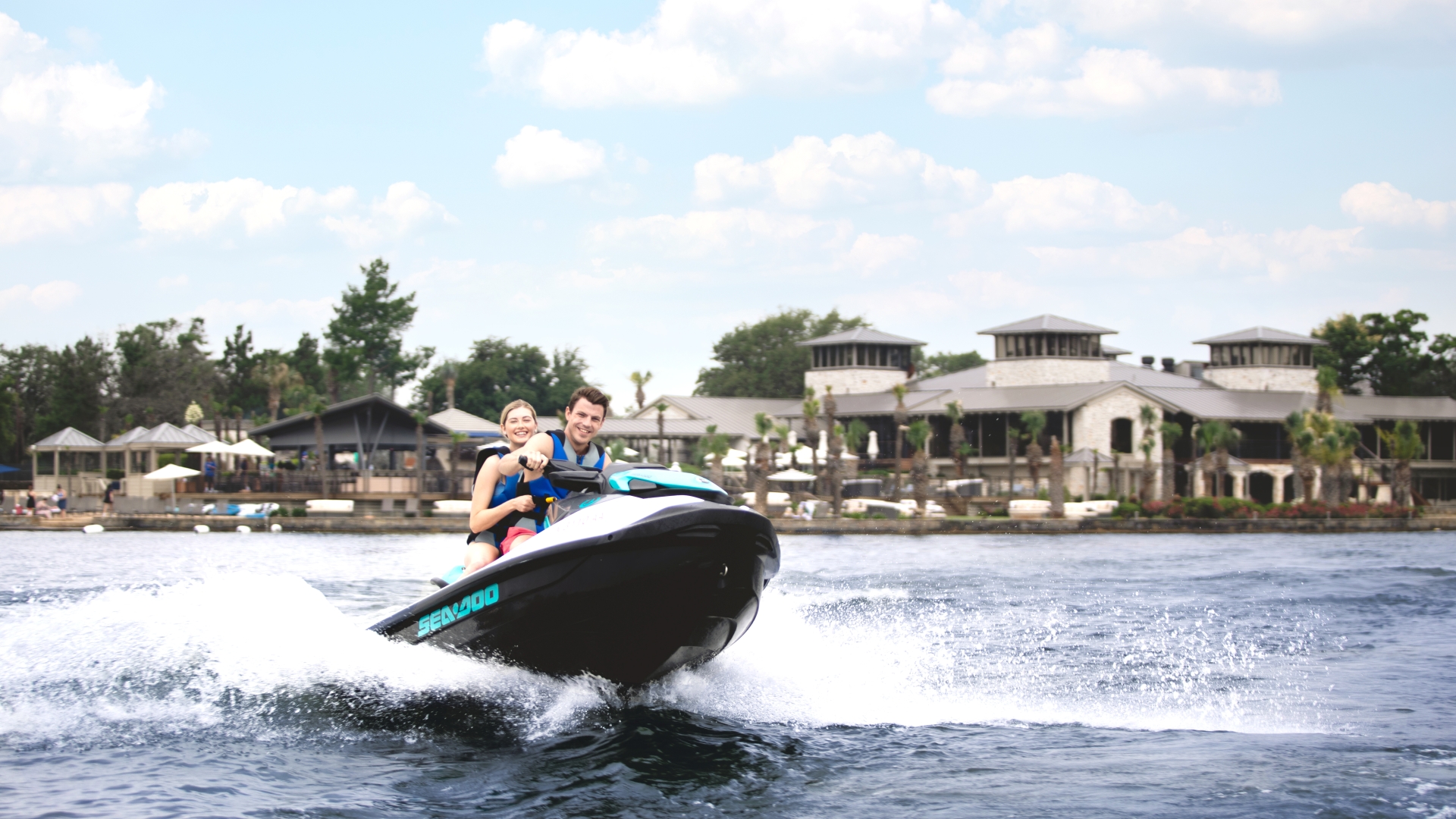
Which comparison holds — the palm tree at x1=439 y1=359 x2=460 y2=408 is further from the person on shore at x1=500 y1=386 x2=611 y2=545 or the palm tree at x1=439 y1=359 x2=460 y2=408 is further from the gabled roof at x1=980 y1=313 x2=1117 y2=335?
the person on shore at x1=500 y1=386 x2=611 y2=545

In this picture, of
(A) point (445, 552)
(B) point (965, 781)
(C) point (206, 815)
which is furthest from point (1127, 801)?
(A) point (445, 552)

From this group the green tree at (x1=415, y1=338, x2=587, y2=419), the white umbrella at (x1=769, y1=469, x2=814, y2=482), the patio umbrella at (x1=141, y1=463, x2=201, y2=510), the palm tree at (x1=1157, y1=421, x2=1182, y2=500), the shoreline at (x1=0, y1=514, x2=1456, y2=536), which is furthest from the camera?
the green tree at (x1=415, y1=338, x2=587, y2=419)

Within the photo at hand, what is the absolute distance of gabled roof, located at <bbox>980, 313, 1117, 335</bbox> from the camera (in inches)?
2643

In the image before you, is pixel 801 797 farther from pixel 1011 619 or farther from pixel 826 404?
pixel 826 404

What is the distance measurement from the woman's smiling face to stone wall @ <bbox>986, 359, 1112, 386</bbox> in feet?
199

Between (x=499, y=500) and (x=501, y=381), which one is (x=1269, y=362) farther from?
(x=499, y=500)

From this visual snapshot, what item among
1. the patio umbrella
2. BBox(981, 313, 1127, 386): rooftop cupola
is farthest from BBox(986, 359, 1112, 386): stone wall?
the patio umbrella

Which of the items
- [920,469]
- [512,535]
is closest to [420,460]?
[920,469]

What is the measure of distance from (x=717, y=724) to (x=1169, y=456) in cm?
5334

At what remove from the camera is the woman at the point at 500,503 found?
7.85 meters

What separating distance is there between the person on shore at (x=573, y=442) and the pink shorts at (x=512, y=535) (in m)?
0.10

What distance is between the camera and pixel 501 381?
9100 centimetres

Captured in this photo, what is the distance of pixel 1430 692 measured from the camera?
10.1 m

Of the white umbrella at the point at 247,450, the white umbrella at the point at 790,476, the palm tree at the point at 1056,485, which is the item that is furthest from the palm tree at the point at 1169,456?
the white umbrella at the point at 247,450
